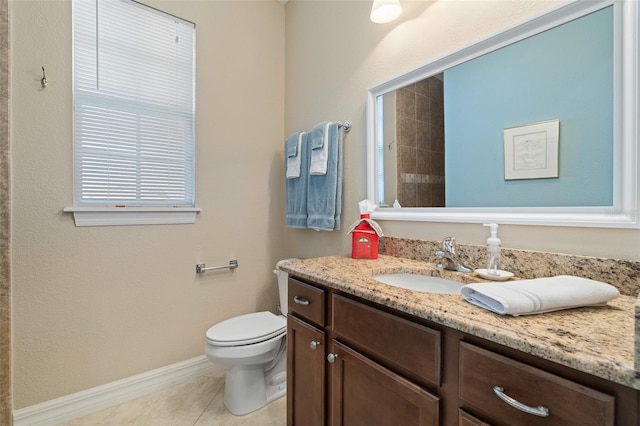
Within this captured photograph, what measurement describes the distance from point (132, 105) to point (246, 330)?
5.00ft

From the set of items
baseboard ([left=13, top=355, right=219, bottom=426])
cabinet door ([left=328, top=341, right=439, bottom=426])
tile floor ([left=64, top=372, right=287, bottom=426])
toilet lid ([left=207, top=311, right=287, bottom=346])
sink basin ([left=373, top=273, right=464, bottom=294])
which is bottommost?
tile floor ([left=64, top=372, right=287, bottom=426])

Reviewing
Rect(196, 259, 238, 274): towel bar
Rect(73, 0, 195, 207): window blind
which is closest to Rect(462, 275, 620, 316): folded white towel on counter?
Rect(196, 259, 238, 274): towel bar

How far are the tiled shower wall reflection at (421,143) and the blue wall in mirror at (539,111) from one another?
4 centimetres

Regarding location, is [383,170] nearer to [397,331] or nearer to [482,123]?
[482,123]

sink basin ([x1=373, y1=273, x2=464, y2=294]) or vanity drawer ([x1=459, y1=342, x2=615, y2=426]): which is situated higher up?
sink basin ([x1=373, y1=273, x2=464, y2=294])

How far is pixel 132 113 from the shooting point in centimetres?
177

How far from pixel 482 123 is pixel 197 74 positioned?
1.79 metres

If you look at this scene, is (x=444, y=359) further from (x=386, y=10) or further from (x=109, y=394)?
(x=109, y=394)

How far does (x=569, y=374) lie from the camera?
532 millimetres

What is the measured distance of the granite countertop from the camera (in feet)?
1.61

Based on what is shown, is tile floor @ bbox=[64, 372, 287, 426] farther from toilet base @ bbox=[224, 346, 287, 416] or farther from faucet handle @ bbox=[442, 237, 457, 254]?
faucet handle @ bbox=[442, 237, 457, 254]

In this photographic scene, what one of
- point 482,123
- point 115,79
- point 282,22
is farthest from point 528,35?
point 115,79

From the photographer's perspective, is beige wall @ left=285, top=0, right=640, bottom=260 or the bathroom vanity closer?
the bathroom vanity

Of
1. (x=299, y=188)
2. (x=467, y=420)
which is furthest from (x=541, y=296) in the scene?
(x=299, y=188)
